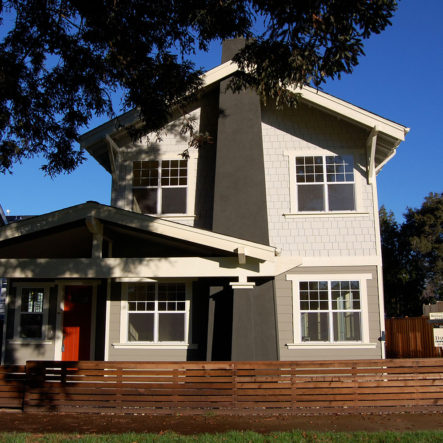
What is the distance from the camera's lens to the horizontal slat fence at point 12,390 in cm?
968

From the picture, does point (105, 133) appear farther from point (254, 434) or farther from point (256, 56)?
point (254, 434)

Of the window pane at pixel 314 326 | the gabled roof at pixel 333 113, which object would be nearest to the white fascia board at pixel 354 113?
the gabled roof at pixel 333 113

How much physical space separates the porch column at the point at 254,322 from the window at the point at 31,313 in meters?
5.43

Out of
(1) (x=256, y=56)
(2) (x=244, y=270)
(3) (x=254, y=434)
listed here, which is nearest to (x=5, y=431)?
(3) (x=254, y=434)

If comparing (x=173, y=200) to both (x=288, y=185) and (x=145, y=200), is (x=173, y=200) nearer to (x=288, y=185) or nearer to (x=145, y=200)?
(x=145, y=200)

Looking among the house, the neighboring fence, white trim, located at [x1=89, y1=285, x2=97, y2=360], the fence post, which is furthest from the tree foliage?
the fence post

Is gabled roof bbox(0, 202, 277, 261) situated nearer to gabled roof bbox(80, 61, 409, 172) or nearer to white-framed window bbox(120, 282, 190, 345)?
white-framed window bbox(120, 282, 190, 345)

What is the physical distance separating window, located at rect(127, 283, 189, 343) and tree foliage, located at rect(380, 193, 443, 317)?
2847 centimetres

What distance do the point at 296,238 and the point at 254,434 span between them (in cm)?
628

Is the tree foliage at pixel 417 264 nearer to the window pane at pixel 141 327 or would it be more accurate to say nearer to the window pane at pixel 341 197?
the window pane at pixel 341 197

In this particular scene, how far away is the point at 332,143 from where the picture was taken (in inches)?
546

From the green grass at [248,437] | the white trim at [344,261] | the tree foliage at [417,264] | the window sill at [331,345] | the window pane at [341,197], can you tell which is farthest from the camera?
the tree foliage at [417,264]

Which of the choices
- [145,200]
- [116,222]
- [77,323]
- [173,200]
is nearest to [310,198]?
[173,200]

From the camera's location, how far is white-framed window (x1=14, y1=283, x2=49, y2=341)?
43.2 feet
